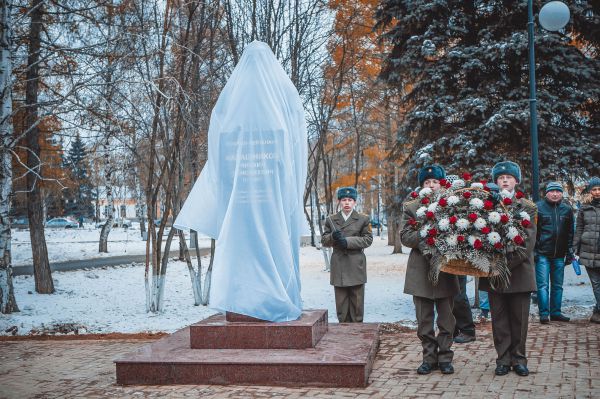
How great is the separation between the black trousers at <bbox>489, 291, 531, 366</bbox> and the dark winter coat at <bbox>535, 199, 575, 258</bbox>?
3004 mm

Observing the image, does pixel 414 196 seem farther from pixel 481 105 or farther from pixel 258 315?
pixel 481 105

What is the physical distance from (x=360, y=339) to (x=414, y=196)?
169 centimetres

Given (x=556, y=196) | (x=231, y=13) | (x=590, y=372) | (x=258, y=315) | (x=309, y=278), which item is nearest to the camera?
(x=590, y=372)

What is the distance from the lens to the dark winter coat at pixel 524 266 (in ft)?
17.1

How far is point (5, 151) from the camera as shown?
31.3ft

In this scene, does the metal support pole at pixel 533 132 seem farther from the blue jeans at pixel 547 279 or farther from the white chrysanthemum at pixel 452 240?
the white chrysanthemum at pixel 452 240

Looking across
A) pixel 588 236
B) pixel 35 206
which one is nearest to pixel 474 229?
pixel 588 236

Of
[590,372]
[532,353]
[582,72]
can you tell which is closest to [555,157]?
[582,72]

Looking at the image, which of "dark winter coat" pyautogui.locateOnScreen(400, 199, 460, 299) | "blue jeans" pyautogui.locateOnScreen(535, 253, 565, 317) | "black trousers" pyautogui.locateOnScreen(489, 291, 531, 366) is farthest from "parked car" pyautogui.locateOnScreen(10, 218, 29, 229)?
"black trousers" pyautogui.locateOnScreen(489, 291, 531, 366)

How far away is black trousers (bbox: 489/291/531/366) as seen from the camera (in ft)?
17.5

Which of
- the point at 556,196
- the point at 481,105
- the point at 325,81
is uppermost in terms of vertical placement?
the point at 325,81

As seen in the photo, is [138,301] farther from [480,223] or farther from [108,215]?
[108,215]

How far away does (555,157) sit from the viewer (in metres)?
9.79

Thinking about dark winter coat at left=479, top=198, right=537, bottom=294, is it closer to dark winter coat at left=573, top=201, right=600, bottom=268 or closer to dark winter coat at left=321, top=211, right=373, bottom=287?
dark winter coat at left=321, top=211, right=373, bottom=287
